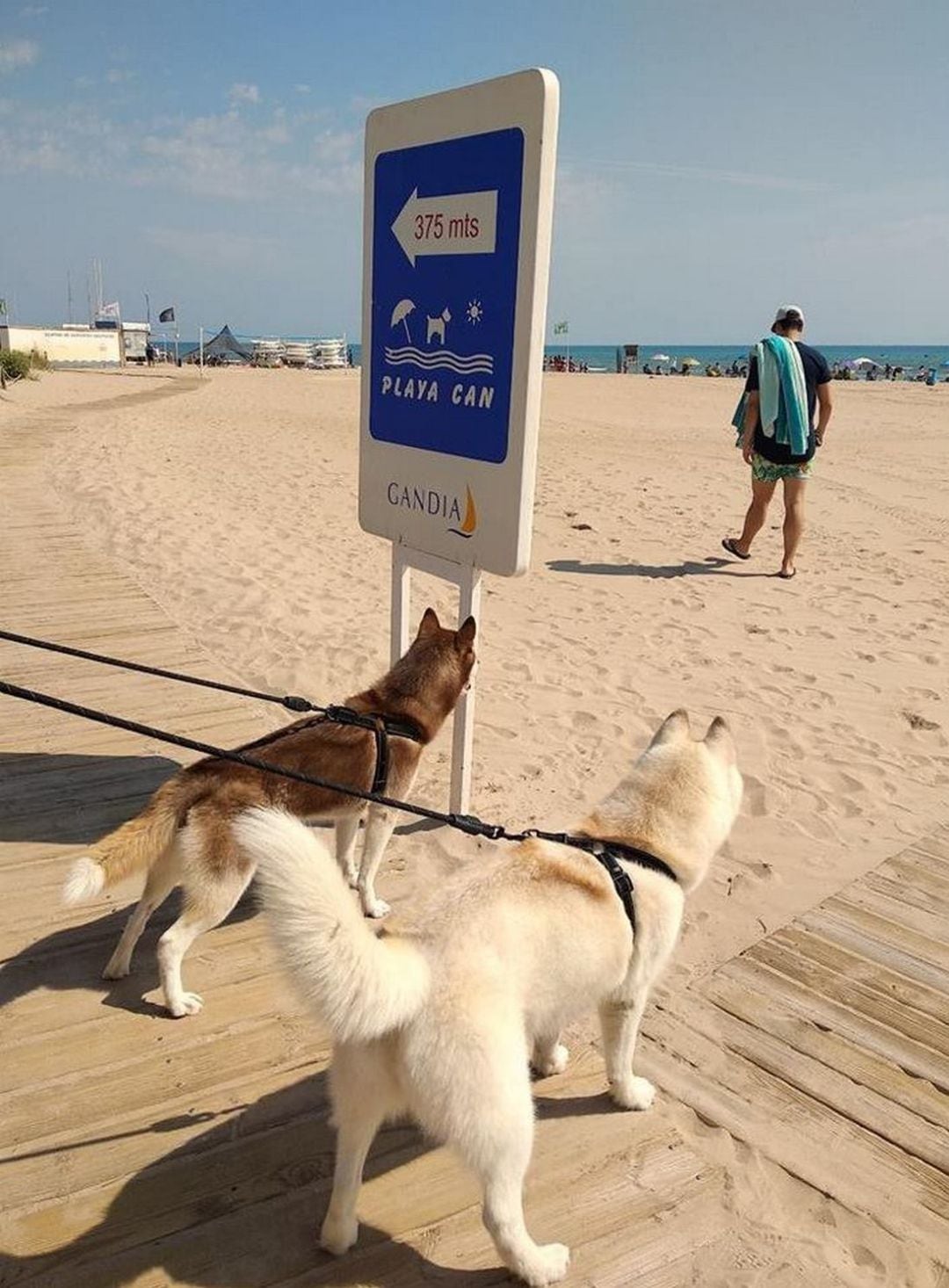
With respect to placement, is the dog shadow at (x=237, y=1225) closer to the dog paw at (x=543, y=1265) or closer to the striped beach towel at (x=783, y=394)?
the dog paw at (x=543, y=1265)

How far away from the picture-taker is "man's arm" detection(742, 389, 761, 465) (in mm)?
9055

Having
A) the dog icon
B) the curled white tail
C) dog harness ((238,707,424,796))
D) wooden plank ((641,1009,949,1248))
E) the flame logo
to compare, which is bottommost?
wooden plank ((641,1009,949,1248))

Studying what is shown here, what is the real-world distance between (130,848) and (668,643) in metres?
5.30

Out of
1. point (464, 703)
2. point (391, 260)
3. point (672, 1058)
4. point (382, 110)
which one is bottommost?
point (672, 1058)

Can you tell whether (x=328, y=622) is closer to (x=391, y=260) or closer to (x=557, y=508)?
(x=391, y=260)

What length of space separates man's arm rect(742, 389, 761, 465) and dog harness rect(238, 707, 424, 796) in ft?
21.8

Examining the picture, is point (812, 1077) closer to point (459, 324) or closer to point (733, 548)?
point (459, 324)

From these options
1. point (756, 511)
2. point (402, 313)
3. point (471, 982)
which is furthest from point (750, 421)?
point (471, 982)

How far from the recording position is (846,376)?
58.3 m

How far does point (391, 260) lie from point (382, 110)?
0.64m

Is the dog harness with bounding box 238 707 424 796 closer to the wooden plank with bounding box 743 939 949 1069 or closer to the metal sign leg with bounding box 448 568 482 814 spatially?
the metal sign leg with bounding box 448 568 482 814

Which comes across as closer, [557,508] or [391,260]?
[391,260]

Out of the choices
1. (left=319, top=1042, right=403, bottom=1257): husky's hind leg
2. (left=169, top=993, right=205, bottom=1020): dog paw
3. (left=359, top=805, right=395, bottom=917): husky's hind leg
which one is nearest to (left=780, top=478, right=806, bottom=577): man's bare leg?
(left=359, top=805, right=395, bottom=917): husky's hind leg

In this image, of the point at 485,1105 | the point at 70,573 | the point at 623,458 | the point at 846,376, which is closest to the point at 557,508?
the point at 623,458
